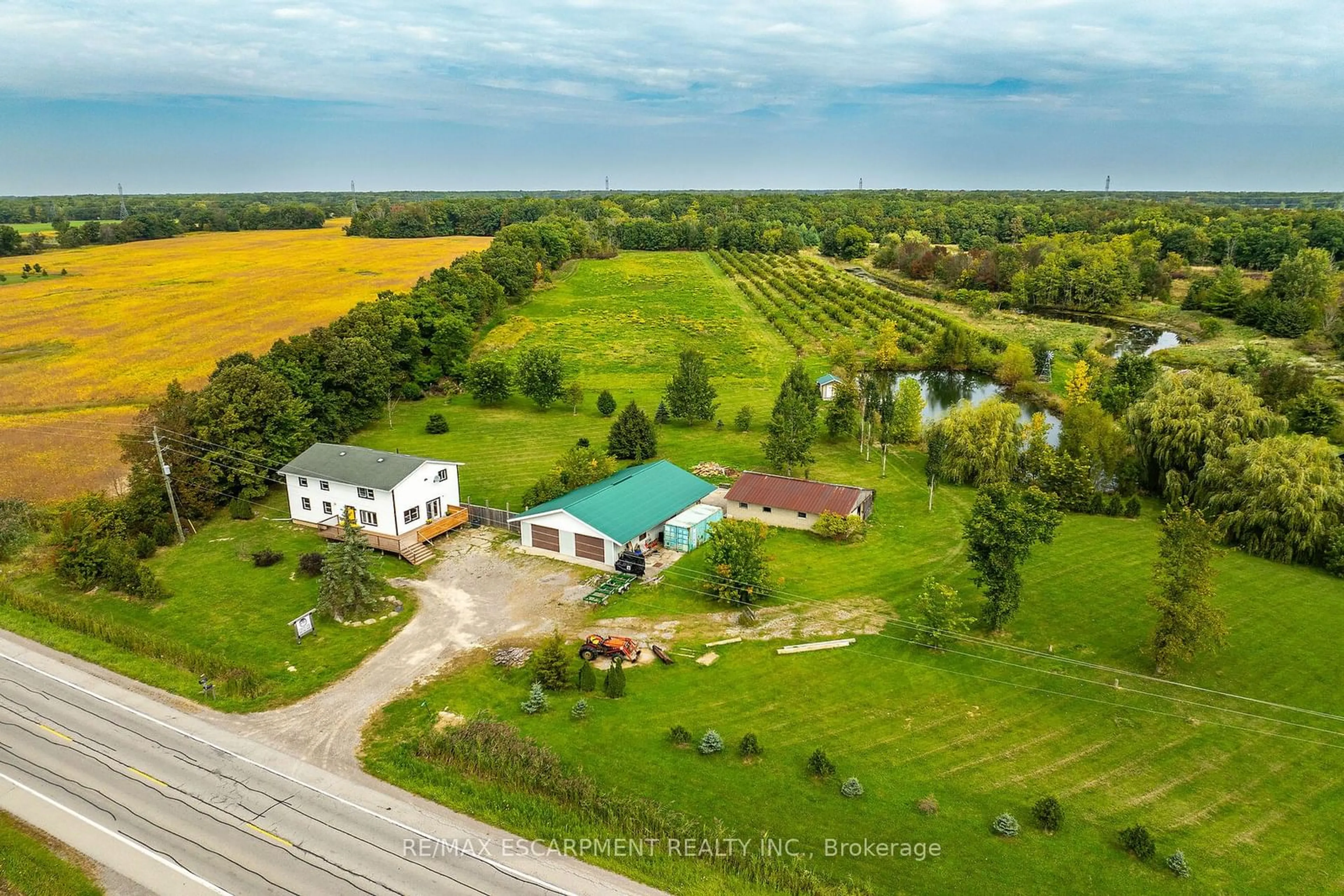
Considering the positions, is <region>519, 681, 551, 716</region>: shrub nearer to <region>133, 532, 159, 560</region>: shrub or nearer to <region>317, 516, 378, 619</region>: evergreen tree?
<region>317, 516, 378, 619</region>: evergreen tree

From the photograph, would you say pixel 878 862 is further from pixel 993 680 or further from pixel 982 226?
pixel 982 226

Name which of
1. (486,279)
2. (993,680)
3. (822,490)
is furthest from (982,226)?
(993,680)

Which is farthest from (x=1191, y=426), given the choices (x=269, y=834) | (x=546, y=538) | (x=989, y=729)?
(x=269, y=834)

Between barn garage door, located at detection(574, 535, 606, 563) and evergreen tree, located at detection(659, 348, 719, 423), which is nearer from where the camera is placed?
barn garage door, located at detection(574, 535, 606, 563)

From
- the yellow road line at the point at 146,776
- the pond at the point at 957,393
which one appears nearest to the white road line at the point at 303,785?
the yellow road line at the point at 146,776

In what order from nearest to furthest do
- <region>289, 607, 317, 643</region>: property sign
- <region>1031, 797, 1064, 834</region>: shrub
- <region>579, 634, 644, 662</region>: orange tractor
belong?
<region>1031, 797, 1064, 834</region>: shrub, <region>579, 634, 644, 662</region>: orange tractor, <region>289, 607, 317, 643</region>: property sign

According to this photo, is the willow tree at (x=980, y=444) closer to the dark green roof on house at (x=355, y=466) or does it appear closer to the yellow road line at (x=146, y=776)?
Result: the dark green roof on house at (x=355, y=466)

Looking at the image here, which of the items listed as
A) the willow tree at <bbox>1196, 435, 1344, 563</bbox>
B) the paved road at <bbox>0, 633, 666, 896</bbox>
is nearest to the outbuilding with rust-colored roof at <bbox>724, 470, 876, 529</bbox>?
the willow tree at <bbox>1196, 435, 1344, 563</bbox>
